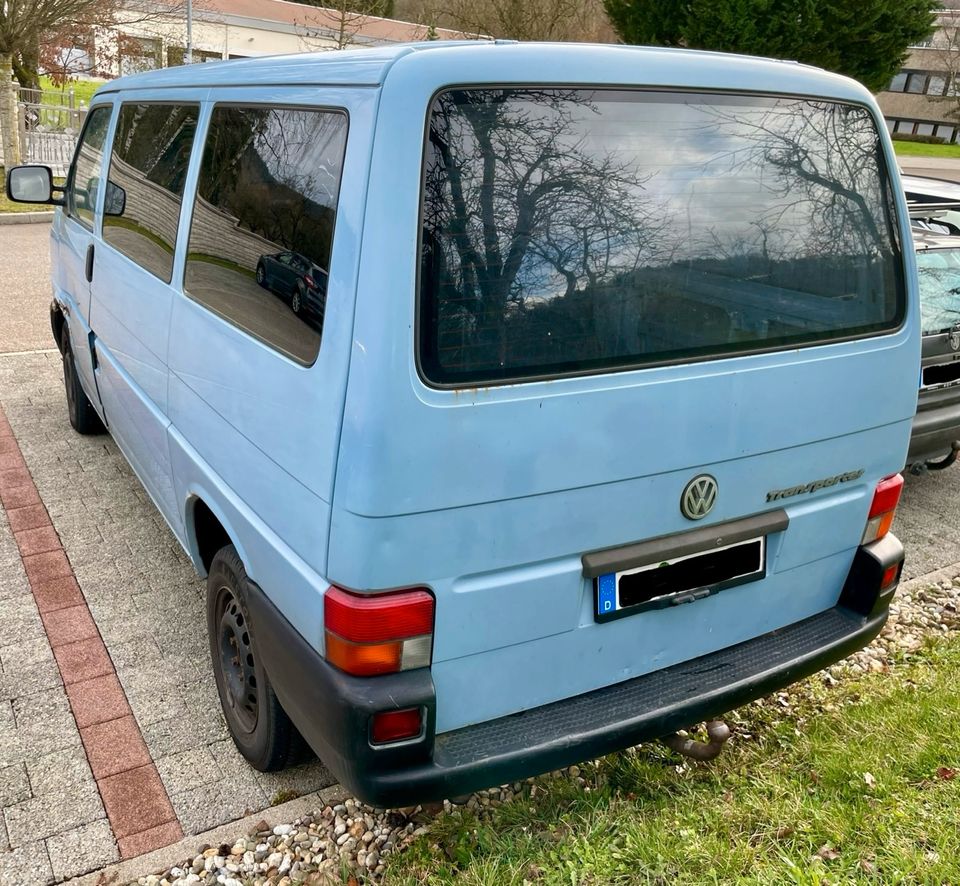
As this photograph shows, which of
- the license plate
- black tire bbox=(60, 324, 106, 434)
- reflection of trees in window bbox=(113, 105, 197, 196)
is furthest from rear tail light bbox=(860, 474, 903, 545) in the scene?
black tire bbox=(60, 324, 106, 434)

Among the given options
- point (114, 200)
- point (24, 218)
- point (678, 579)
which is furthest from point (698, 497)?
point (24, 218)

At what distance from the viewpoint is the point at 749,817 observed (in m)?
2.59

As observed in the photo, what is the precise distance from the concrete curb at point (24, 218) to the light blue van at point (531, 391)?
12.0 m

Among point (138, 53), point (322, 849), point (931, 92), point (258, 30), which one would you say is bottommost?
point (322, 849)

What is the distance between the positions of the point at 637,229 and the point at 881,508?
1373 millimetres

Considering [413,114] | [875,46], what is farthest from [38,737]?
[875,46]

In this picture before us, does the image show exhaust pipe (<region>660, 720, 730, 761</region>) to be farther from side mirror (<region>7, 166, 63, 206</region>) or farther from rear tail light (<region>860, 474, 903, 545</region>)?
side mirror (<region>7, 166, 63, 206</region>)

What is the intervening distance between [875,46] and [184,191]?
27.8m

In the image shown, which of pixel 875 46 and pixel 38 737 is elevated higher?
pixel 875 46

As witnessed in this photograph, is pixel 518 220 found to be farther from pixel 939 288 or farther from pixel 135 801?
pixel 939 288

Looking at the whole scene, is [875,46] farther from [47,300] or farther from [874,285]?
[874,285]

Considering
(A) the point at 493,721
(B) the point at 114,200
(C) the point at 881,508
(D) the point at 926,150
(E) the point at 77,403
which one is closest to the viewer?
(A) the point at 493,721

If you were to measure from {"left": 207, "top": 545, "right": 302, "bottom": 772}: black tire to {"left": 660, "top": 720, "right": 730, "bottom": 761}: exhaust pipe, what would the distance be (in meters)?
1.17

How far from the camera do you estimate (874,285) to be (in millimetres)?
2705
